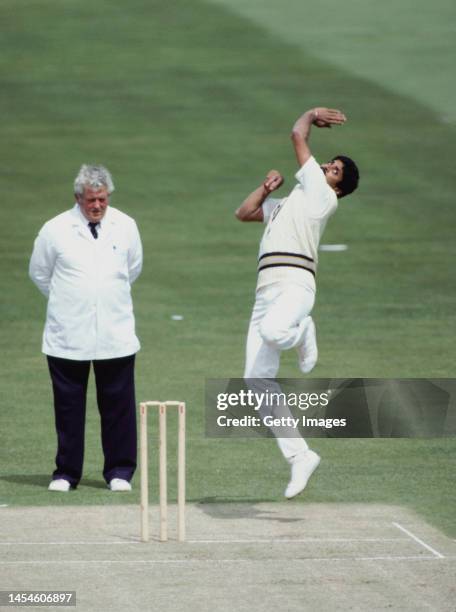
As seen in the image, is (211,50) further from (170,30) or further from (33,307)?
(33,307)

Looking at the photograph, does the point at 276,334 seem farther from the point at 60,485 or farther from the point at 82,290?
the point at 60,485

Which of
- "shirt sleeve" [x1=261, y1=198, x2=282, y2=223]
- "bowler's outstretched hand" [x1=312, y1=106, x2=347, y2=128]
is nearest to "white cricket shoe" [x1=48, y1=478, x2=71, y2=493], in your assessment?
"shirt sleeve" [x1=261, y1=198, x2=282, y2=223]

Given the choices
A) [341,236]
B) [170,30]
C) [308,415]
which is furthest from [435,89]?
[308,415]

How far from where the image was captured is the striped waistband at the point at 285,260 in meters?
9.20

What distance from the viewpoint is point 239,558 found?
8016 millimetres

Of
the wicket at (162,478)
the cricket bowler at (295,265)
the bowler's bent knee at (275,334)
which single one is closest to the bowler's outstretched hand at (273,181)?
the cricket bowler at (295,265)

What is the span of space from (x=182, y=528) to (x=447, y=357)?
5.95m

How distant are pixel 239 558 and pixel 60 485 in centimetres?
199

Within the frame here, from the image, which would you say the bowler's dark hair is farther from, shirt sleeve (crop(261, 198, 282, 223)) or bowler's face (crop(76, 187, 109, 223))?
bowler's face (crop(76, 187, 109, 223))

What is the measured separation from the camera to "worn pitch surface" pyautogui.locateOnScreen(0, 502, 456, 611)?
727 centimetres

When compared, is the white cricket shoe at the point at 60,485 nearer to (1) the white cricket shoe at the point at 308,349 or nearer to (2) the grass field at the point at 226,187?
(2) the grass field at the point at 226,187

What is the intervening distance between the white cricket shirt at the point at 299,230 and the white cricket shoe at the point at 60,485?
182cm

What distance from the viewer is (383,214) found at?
19672 mm

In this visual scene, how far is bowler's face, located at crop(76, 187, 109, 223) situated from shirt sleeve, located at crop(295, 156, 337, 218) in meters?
Answer: 1.25
